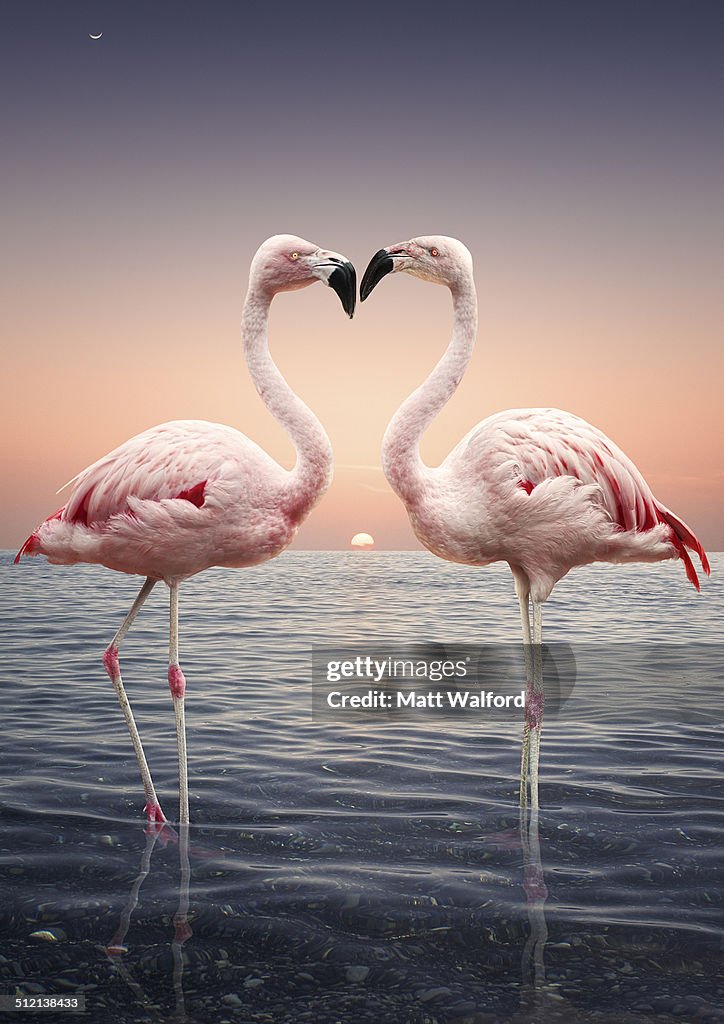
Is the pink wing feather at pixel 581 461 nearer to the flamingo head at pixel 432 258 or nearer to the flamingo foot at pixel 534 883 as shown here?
the flamingo head at pixel 432 258

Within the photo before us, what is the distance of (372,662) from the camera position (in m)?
9.02

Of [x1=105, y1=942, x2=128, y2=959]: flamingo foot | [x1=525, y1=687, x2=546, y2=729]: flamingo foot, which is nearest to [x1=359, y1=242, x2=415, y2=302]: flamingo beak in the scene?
[x1=525, y1=687, x2=546, y2=729]: flamingo foot

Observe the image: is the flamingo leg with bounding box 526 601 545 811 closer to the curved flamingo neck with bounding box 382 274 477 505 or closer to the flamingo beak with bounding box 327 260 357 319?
the curved flamingo neck with bounding box 382 274 477 505

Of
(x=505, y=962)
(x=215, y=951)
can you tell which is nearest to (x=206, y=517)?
(x=215, y=951)

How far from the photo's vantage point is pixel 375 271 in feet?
14.3

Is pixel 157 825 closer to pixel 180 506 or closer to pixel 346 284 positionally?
pixel 180 506

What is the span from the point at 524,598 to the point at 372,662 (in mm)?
4207

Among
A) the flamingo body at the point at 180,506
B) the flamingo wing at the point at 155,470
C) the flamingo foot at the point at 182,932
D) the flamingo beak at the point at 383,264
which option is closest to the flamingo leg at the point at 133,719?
the flamingo body at the point at 180,506

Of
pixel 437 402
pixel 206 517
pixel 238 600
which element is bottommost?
pixel 238 600

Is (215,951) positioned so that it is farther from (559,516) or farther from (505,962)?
(559,516)

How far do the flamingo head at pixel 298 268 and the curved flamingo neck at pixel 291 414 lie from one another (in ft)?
0.29

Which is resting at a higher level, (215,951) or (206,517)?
(206,517)

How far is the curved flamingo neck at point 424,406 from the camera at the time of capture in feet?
14.6

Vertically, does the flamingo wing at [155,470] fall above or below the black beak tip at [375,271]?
below
